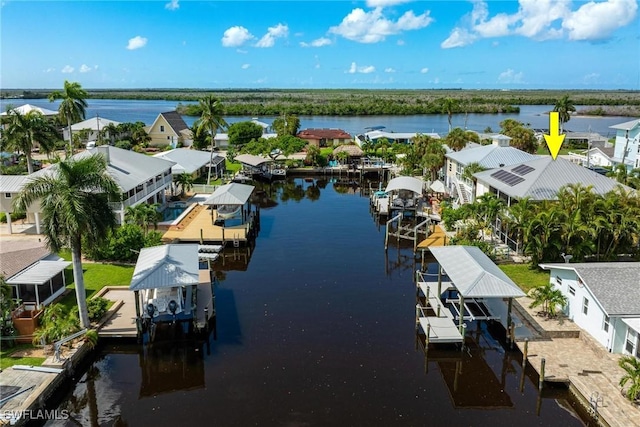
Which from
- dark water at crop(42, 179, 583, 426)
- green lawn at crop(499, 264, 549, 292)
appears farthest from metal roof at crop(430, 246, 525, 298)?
green lawn at crop(499, 264, 549, 292)

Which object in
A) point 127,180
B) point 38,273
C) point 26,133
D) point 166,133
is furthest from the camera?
point 166,133

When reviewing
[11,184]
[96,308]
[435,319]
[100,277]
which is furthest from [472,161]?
[11,184]

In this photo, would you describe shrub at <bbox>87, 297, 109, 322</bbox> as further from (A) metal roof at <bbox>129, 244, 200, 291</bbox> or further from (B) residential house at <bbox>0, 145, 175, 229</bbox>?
(B) residential house at <bbox>0, 145, 175, 229</bbox>

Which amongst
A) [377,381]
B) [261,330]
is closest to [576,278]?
[377,381]

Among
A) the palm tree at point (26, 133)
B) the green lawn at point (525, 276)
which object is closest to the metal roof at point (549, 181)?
the green lawn at point (525, 276)

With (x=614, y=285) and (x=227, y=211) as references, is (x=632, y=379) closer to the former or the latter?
(x=614, y=285)

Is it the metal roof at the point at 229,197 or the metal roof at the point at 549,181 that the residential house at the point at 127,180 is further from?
the metal roof at the point at 549,181

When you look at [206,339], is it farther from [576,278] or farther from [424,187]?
[424,187]
